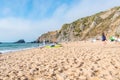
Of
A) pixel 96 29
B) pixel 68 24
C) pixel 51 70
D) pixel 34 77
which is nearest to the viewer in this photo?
pixel 34 77

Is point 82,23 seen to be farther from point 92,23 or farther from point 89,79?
point 89,79

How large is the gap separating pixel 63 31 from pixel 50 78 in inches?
5709

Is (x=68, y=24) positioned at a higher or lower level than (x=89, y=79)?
higher

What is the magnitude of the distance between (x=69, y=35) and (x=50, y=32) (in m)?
46.2

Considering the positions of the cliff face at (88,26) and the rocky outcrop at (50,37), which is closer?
the cliff face at (88,26)

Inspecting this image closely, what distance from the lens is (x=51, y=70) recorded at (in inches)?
406

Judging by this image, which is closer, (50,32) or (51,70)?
(51,70)

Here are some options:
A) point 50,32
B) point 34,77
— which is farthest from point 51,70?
point 50,32

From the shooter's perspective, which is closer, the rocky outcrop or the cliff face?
the cliff face

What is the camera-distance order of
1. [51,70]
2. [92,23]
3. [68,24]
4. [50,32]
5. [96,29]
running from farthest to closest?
[50,32]
[68,24]
[92,23]
[96,29]
[51,70]

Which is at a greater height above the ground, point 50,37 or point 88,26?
point 88,26

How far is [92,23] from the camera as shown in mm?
133125

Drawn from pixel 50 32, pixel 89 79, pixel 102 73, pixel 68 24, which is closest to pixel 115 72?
pixel 102 73

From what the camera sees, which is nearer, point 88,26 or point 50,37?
point 88,26
